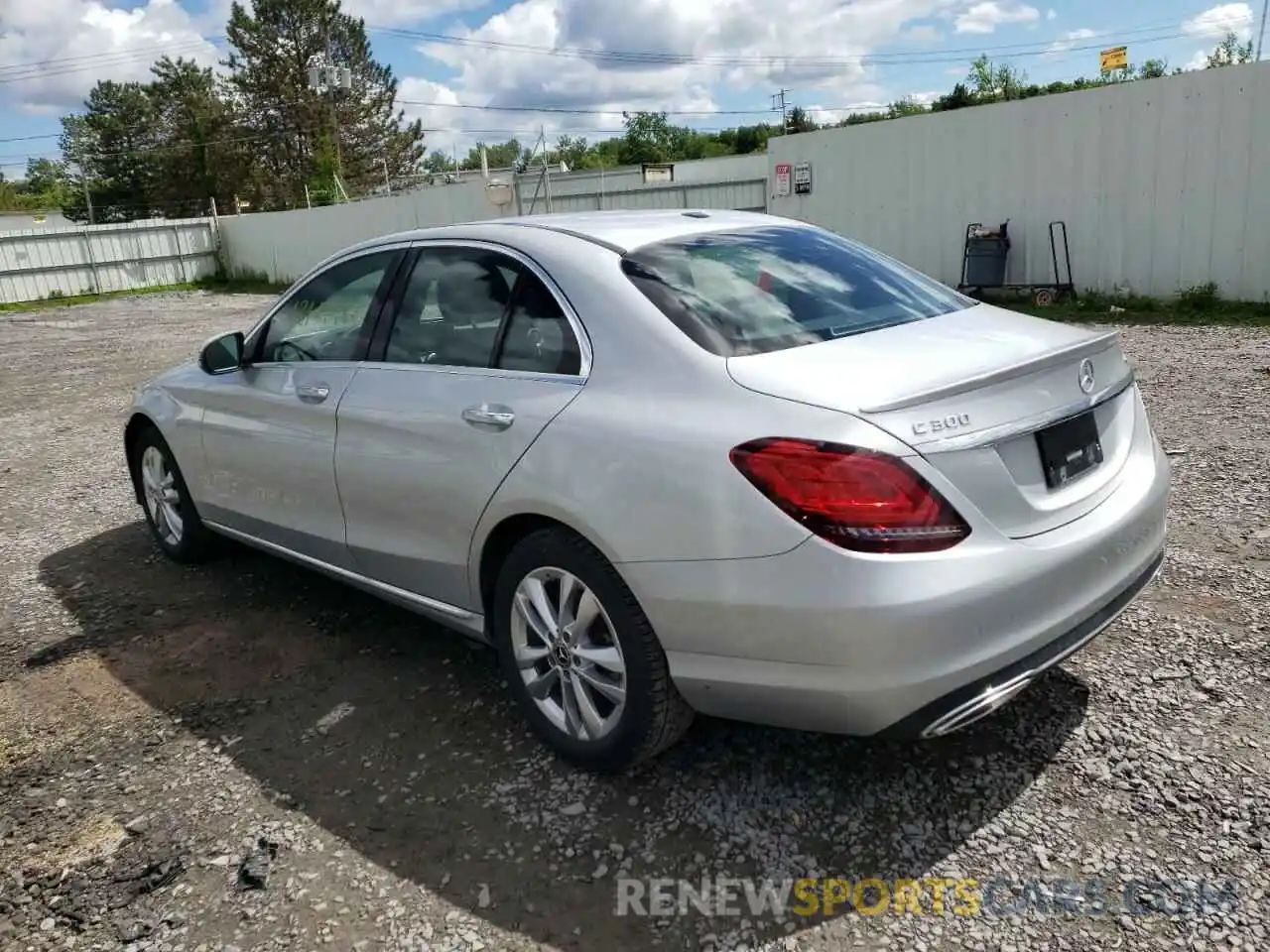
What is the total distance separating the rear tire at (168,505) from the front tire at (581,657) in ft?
7.97

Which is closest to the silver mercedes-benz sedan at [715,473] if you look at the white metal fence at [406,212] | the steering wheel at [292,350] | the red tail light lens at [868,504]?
the red tail light lens at [868,504]

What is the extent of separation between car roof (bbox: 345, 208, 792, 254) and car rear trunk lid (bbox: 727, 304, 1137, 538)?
0.80 meters

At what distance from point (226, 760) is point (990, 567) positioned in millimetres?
2427

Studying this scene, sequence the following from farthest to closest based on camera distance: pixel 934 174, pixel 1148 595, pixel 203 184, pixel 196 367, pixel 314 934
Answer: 1. pixel 203 184
2. pixel 934 174
3. pixel 196 367
4. pixel 1148 595
5. pixel 314 934

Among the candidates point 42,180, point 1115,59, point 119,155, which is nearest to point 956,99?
point 1115,59

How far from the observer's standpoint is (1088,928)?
7.40ft

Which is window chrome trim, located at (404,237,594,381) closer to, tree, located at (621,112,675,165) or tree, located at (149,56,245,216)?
tree, located at (149,56,245,216)

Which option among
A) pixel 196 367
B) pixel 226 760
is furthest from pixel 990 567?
pixel 196 367

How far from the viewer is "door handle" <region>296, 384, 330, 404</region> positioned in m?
3.72

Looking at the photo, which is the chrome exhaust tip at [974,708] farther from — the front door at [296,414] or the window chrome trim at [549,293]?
the front door at [296,414]

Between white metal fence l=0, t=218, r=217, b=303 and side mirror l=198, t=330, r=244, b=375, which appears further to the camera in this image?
white metal fence l=0, t=218, r=217, b=303

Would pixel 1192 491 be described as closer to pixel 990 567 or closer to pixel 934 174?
pixel 990 567

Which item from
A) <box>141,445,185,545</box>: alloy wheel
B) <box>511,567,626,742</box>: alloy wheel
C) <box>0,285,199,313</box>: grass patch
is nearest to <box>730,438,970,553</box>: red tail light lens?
<box>511,567,626,742</box>: alloy wheel

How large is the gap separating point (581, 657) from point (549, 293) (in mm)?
1118
